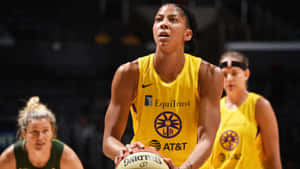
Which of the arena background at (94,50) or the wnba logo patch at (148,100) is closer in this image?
the wnba logo patch at (148,100)

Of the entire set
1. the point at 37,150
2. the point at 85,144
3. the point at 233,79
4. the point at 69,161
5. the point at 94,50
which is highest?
the point at 94,50

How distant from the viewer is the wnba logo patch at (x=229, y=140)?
347 cm

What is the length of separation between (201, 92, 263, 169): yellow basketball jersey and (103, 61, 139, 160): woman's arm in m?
1.08

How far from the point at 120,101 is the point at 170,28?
1.80 feet

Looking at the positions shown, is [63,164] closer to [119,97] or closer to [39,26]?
[119,97]

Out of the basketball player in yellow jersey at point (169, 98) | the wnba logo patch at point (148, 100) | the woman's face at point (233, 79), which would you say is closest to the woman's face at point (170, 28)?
the basketball player in yellow jersey at point (169, 98)

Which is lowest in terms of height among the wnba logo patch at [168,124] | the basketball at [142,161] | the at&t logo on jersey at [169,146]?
the basketball at [142,161]

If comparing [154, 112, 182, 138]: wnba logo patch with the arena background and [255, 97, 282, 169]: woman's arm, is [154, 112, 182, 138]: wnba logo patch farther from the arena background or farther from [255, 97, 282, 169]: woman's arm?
the arena background

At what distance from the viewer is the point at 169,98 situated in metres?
2.59

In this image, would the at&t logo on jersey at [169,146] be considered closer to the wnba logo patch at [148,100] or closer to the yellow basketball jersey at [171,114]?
the yellow basketball jersey at [171,114]

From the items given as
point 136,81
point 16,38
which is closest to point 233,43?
point 16,38

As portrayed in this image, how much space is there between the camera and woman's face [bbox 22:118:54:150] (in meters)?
3.53

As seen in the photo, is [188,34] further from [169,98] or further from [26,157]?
[26,157]

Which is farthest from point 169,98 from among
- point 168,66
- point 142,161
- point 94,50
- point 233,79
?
point 94,50
